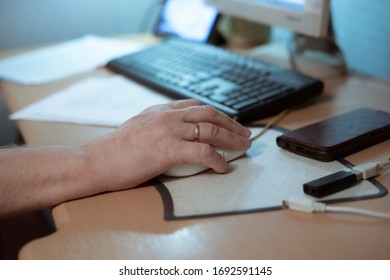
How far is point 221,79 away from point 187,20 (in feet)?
1.75

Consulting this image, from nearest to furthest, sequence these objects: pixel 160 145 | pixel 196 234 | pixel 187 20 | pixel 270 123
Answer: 1. pixel 196 234
2. pixel 160 145
3. pixel 270 123
4. pixel 187 20

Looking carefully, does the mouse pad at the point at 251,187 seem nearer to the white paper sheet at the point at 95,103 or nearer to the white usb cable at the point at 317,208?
the white usb cable at the point at 317,208

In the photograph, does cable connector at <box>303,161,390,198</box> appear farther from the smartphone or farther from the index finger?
the index finger

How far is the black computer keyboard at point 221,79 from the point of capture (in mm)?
854

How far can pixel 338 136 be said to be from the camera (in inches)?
28.2

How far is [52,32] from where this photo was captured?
161 cm

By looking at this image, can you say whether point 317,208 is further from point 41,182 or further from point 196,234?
point 41,182

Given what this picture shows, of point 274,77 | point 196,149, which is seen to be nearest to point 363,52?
point 274,77

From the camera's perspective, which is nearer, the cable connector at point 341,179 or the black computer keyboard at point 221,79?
the cable connector at point 341,179

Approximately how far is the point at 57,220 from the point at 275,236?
27cm

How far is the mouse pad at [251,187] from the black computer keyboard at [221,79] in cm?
14

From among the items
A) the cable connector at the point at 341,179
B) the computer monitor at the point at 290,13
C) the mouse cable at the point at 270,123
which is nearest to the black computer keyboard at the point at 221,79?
the mouse cable at the point at 270,123

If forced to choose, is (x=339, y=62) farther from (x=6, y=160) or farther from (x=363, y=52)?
(x=6, y=160)

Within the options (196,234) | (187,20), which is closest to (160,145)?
(196,234)
